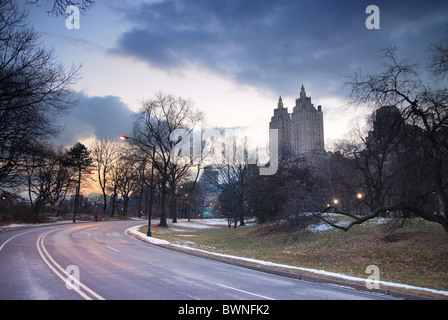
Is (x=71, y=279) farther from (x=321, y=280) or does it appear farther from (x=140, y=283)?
(x=321, y=280)

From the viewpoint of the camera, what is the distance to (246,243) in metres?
25.0

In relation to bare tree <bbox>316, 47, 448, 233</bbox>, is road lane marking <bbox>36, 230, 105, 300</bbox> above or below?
below

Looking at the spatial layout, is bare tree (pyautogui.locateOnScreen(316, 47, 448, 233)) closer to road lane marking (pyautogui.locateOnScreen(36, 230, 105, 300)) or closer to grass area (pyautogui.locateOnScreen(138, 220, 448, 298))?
grass area (pyautogui.locateOnScreen(138, 220, 448, 298))

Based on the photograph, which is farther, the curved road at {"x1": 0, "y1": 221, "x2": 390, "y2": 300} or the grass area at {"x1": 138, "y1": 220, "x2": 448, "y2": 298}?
the grass area at {"x1": 138, "y1": 220, "x2": 448, "y2": 298}

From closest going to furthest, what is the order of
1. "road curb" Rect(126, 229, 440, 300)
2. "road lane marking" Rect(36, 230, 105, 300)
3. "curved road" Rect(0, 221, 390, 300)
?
"road lane marking" Rect(36, 230, 105, 300)
"curved road" Rect(0, 221, 390, 300)
"road curb" Rect(126, 229, 440, 300)

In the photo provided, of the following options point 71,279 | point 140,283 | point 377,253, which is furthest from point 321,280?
point 71,279

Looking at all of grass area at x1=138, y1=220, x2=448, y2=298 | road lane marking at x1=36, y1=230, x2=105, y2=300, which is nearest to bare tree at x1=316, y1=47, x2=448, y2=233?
grass area at x1=138, y1=220, x2=448, y2=298

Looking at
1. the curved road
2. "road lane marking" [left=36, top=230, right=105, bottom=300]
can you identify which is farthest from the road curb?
"road lane marking" [left=36, top=230, right=105, bottom=300]

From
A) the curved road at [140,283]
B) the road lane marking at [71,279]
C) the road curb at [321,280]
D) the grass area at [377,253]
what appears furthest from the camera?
the grass area at [377,253]

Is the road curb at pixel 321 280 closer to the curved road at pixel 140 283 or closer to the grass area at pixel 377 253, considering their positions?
the curved road at pixel 140 283

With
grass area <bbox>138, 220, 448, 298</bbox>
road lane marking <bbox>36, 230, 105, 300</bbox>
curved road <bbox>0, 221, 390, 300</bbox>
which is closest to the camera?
road lane marking <bbox>36, 230, 105, 300</bbox>

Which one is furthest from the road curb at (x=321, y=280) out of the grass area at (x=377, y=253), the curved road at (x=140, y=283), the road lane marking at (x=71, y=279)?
the road lane marking at (x=71, y=279)
